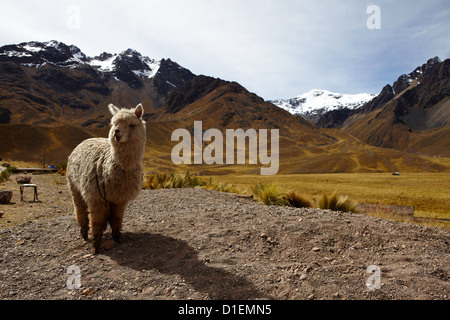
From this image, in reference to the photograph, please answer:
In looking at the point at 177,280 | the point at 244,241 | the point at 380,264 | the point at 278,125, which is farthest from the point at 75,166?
the point at 278,125

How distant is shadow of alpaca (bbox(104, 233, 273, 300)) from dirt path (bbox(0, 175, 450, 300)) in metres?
0.02

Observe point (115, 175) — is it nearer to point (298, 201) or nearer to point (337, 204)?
point (298, 201)

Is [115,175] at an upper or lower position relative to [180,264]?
upper

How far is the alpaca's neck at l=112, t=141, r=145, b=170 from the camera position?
522cm

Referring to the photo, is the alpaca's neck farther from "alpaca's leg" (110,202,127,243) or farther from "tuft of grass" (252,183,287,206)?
"tuft of grass" (252,183,287,206)

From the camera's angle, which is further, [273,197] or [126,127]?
[273,197]

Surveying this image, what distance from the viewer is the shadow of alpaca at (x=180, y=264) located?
3.77 meters

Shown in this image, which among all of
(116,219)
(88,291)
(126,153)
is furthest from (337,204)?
(88,291)

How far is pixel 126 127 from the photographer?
5.06 meters

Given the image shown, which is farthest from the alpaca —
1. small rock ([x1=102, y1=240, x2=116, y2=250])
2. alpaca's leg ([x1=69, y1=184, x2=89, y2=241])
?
alpaca's leg ([x1=69, y1=184, x2=89, y2=241])

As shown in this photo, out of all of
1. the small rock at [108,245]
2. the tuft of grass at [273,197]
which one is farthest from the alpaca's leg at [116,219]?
the tuft of grass at [273,197]

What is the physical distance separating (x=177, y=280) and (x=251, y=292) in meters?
1.11

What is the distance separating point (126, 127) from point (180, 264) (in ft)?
8.59
